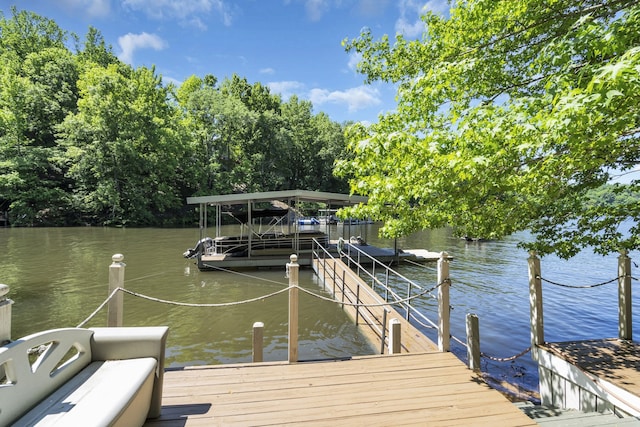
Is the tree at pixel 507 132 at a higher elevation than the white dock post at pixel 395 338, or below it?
higher

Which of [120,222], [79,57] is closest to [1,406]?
A: [120,222]

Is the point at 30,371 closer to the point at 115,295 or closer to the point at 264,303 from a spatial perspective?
the point at 115,295

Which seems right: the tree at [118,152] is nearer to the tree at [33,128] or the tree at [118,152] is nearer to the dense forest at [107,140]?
the dense forest at [107,140]

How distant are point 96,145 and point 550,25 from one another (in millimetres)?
37114

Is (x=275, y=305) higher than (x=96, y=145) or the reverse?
the reverse

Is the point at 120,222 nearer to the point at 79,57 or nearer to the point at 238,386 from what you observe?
the point at 79,57

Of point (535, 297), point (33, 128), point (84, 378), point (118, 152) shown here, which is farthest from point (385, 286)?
point (33, 128)

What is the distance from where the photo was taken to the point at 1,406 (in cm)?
185

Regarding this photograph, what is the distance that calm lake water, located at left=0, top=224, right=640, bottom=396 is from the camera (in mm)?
7809

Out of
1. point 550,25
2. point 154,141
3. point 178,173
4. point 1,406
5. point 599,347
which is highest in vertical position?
point 154,141

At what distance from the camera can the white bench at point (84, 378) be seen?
1.96 m

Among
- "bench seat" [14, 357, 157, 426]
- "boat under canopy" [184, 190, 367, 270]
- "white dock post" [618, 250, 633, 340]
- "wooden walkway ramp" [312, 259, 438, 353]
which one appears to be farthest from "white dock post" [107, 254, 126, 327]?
"boat under canopy" [184, 190, 367, 270]

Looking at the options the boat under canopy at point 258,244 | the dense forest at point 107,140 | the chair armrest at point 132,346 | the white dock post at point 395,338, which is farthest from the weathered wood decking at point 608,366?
the dense forest at point 107,140

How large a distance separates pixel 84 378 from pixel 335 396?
2173mm
